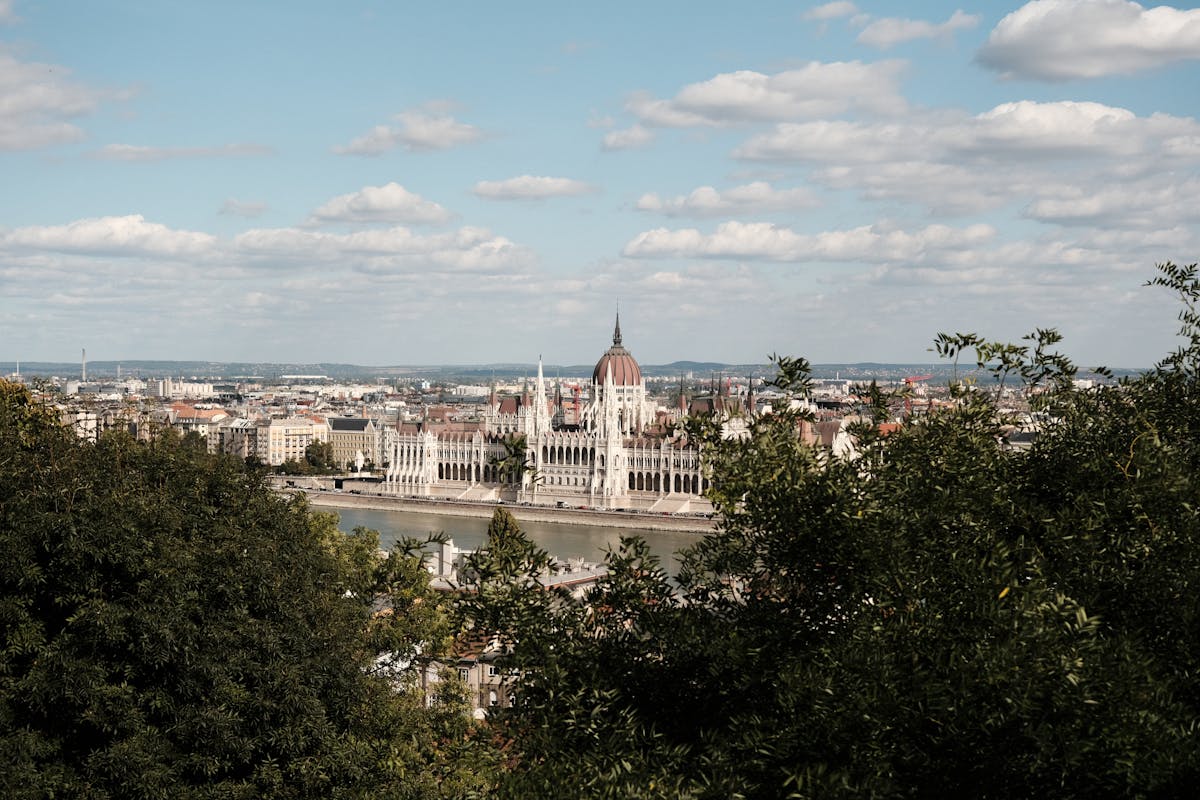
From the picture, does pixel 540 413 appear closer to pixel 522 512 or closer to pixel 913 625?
pixel 522 512

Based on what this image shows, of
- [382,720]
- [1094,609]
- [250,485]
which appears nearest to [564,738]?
[1094,609]

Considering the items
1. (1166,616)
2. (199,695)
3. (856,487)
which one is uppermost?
(856,487)

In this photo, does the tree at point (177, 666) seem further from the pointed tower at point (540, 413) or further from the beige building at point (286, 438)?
the beige building at point (286, 438)

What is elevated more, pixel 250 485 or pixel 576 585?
pixel 250 485

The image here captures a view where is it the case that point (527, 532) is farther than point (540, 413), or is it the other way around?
point (540, 413)

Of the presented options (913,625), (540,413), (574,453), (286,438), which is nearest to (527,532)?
(574,453)

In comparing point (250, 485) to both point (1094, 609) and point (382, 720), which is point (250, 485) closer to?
point (382, 720)
